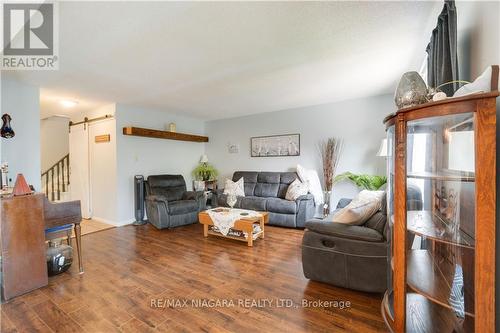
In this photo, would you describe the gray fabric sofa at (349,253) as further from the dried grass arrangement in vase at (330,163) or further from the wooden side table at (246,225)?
the dried grass arrangement in vase at (330,163)

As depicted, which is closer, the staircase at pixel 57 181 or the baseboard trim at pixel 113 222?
the baseboard trim at pixel 113 222

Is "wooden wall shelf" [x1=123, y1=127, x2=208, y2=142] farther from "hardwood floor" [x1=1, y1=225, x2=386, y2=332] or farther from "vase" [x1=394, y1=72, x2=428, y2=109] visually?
"vase" [x1=394, y1=72, x2=428, y2=109]

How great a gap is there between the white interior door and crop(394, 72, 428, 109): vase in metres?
5.55

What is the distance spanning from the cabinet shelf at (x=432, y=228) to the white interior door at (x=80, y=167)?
558cm

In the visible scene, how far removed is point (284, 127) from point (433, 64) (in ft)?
11.2

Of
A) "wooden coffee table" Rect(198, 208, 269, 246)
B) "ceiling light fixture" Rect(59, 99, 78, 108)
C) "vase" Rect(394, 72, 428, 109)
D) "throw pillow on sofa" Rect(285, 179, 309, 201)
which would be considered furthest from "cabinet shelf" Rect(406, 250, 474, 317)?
"ceiling light fixture" Rect(59, 99, 78, 108)

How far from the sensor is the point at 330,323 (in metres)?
1.69

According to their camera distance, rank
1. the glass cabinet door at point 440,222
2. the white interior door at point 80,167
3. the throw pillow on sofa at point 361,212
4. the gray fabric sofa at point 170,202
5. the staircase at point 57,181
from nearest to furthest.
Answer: the glass cabinet door at point 440,222
the throw pillow on sofa at point 361,212
the gray fabric sofa at point 170,202
the white interior door at point 80,167
the staircase at point 57,181

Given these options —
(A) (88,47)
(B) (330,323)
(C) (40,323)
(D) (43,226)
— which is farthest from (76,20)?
(B) (330,323)

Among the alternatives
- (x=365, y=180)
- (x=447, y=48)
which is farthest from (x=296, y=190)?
(x=447, y=48)

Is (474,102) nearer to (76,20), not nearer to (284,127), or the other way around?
(76,20)

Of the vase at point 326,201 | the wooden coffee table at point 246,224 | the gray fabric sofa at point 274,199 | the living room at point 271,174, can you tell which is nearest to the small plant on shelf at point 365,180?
the living room at point 271,174

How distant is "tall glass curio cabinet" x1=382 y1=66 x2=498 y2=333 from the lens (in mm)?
976

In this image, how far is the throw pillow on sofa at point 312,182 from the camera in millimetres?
4387
